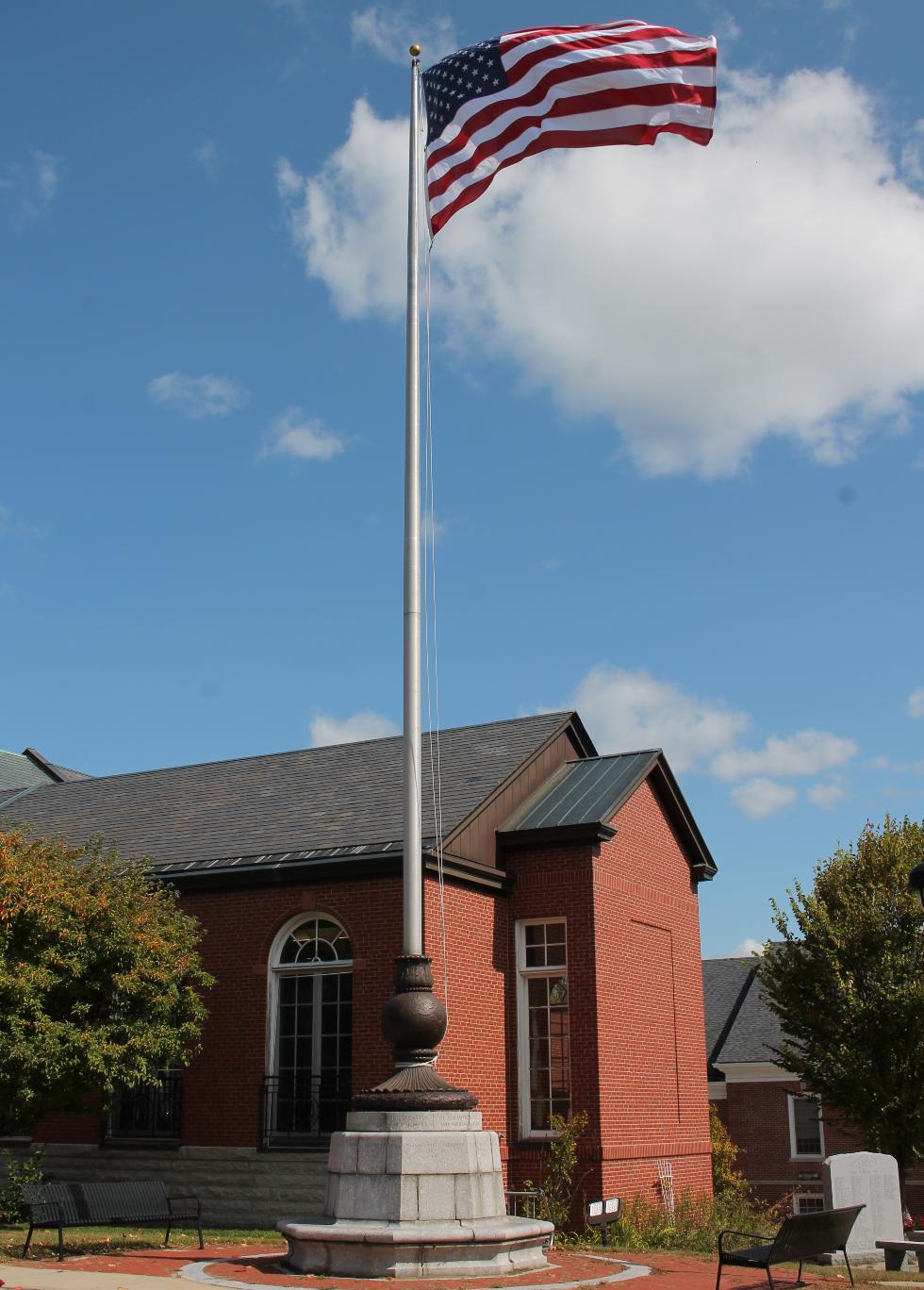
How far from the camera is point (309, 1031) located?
61.9ft

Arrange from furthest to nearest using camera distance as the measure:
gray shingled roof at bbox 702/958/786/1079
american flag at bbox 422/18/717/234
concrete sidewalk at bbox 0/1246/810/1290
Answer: gray shingled roof at bbox 702/958/786/1079 → american flag at bbox 422/18/717/234 → concrete sidewalk at bbox 0/1246/810/1290

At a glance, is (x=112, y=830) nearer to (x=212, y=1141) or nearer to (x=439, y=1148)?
(x=212, y=1141)

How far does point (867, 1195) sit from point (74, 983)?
32.0 feet

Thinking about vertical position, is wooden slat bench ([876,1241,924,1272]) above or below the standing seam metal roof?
below

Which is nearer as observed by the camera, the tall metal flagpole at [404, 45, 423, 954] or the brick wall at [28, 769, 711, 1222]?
the tall metal flagpole at [404, 45, 423, 954]

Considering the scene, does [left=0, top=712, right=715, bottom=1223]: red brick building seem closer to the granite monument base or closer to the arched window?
the arched window

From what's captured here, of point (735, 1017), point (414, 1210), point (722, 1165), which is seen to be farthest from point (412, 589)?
point (735, 1017)

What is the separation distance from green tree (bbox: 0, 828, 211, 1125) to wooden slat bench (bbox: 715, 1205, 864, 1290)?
779 cm

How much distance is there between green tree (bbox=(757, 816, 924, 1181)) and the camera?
1931 centimetres

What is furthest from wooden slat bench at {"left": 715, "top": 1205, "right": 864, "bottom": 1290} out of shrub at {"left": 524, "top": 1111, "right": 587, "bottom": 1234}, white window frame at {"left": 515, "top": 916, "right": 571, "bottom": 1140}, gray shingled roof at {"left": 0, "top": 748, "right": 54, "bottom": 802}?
gray shingled roof at {"left": 0, "top": 748, "right": 54, "bottom": 802}

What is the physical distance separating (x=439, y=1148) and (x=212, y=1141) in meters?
8.06

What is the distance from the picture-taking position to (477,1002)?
736 inches

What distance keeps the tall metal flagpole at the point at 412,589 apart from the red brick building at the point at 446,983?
16.2 ft

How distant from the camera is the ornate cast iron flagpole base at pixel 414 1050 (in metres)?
12.1
